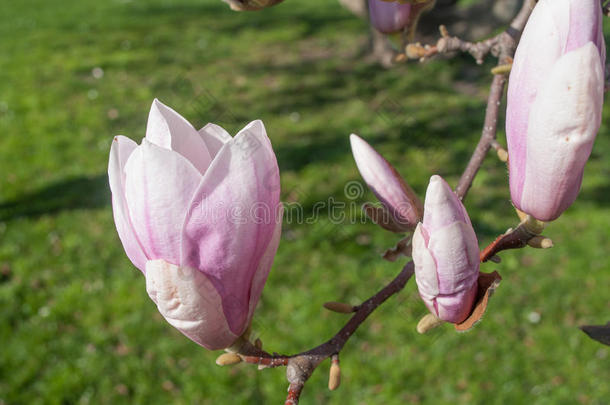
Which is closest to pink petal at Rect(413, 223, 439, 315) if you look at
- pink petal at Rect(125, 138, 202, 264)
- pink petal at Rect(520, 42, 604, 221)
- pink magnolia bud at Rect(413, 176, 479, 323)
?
pink magnolia bud at Rect(413, 176, 479, 323)

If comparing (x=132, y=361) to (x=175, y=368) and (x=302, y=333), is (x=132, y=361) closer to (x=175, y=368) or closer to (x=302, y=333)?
(x=175, y=368)

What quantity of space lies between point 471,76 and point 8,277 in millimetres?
4127

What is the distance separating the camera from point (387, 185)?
762 millimetres

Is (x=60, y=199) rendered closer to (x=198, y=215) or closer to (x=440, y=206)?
(x=198, y=215)

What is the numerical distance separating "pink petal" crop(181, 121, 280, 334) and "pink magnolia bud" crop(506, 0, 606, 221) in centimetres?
26

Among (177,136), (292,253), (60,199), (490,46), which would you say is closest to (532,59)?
Answer: (177,136)

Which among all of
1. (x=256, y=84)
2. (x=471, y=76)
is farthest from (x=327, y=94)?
(x=471, y=76)

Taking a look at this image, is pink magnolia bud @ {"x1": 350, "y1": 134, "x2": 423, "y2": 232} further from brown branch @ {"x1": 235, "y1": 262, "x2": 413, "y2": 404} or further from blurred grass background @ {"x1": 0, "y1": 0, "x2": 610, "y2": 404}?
blurred grass background @ {"x1": 0, "y1": 0, "x2": 610, "y2": 404}

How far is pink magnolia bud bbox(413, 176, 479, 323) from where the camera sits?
59 cm

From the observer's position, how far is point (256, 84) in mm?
5336

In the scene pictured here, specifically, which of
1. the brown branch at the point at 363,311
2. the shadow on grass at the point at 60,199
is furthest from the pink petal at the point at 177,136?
the shadow on grass at the point at 60,199

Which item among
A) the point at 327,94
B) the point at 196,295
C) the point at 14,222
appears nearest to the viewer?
the point at 196,295

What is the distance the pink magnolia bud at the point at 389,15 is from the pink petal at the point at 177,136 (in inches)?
20.7

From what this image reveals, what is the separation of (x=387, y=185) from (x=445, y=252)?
0.18 meters
